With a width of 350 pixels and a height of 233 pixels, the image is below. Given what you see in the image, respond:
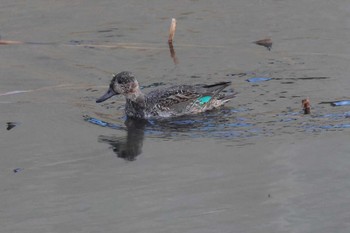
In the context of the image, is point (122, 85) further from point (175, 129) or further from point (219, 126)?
point (219, 126)

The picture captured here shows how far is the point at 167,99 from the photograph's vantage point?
40.6ft

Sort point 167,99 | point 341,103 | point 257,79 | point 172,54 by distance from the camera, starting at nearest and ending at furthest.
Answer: point 341,103, point 167,99, point 257,79, point 172,54

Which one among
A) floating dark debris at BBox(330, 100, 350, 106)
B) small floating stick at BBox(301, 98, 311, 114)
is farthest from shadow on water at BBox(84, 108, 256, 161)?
floating dark debris at BBox(330, 100, 350, 106)

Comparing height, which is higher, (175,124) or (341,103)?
(341,103)

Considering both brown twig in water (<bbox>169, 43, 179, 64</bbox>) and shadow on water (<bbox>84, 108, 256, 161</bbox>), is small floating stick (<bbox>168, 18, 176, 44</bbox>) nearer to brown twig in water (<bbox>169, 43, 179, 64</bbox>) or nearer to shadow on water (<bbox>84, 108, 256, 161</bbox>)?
brown twig in water (<bbox>169, 43, 179, 64</bbox>)

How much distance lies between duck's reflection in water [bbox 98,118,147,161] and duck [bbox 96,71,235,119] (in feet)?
0.99

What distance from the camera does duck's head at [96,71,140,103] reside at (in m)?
12.4

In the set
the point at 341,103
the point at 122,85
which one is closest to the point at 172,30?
the point at 122,85

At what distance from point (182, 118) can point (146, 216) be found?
364 cm

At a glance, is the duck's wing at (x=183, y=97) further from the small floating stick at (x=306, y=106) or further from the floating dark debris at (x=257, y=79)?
the small floating stick at (x=306, y=106)

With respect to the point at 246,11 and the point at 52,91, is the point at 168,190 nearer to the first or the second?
the point at 52,91

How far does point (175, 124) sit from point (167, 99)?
17.5 inches

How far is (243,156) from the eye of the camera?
10.3 metres

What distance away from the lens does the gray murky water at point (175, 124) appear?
352 inches
